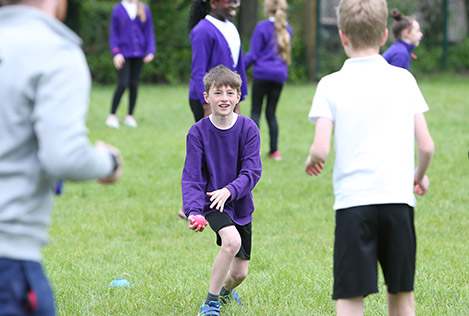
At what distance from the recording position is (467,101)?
14023 millimetres

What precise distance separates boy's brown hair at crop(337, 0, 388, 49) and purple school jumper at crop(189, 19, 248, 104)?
2.78 meters

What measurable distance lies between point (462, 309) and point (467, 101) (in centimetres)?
1070

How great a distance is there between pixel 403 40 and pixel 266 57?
2.21 meters

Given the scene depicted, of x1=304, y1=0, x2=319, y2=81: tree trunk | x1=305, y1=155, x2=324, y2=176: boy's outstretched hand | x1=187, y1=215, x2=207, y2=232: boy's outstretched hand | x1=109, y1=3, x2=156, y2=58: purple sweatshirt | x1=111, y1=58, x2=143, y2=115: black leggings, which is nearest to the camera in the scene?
x1=305, y1=155, x2=324, y2=176: boy's outstretched hand

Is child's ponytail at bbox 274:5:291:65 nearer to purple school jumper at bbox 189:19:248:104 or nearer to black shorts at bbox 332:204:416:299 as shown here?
purple school jumper at bbox 189:19:248:104

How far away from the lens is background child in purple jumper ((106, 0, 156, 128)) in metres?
11.1

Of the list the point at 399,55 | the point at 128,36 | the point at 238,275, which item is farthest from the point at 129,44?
the point at 238,275

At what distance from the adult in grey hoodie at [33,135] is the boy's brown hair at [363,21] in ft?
4.05

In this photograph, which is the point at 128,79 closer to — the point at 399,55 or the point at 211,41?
the point at 399,55

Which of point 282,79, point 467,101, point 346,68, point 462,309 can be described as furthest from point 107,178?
point 467,101

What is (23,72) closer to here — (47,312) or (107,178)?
(107,178)

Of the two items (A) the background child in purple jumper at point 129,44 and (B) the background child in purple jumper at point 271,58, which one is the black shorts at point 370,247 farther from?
(A) the background child in purple jumper at point 129,44

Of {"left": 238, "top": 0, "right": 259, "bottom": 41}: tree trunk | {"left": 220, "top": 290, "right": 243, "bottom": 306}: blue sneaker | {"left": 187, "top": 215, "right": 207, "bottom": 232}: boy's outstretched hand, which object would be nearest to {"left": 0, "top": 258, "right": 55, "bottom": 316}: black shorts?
{"left": 187, "top": 215, "right": 207, "bottom": 232}: boy's outstretched hand

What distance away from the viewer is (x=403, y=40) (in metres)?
6.99
